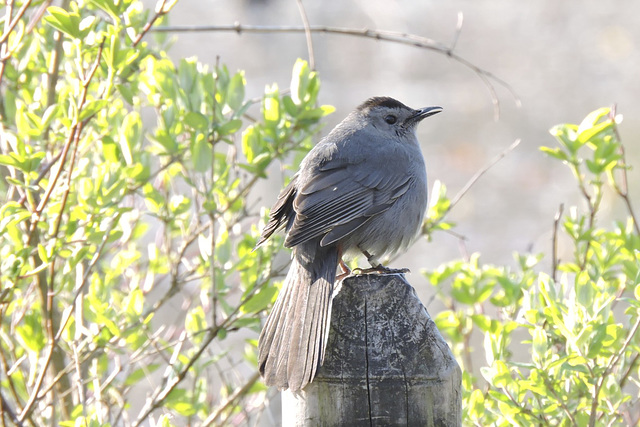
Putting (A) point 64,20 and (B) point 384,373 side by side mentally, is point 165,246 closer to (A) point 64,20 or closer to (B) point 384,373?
(A) point 64,20

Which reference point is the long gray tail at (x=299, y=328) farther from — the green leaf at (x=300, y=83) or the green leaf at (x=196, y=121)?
the green leaf at (x=300, y=83)

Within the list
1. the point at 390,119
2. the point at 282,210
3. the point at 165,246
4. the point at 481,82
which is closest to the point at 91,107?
the point at 282,210

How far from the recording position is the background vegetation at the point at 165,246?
2.72m

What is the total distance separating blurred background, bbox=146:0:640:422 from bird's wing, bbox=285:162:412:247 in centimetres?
288

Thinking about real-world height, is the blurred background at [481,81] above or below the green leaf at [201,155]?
above

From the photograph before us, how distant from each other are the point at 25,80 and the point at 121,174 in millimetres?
883

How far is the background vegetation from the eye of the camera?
272cm

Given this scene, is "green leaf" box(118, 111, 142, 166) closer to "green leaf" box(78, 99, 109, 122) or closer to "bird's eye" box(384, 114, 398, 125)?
"green leaf" box(78, 99, 109, 122)

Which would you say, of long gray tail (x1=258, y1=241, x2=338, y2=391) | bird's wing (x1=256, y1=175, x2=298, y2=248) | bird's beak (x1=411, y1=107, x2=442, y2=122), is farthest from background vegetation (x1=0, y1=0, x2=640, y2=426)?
bird's beak (x1=411, y1=107, x2=442, y2=122)

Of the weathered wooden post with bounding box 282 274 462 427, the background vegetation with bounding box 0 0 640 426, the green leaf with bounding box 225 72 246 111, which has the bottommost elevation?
the weathered wooden post with bounding box 282 274 462 427

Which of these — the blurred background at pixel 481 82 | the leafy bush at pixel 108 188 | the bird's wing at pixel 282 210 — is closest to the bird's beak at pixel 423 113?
the leafy bush at pixel 108 188

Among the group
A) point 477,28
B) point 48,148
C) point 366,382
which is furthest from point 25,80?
point 477,28

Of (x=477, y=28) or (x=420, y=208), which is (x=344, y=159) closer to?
(x=420, y=208)

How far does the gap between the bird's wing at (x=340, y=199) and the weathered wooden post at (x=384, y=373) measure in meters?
0.88
